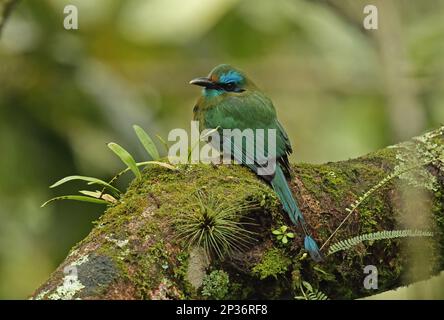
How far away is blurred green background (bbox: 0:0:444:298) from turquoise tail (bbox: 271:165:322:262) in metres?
1.48

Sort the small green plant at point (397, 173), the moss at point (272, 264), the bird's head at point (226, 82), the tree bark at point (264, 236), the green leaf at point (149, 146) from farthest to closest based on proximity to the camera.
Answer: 1. the bird's head at point (226, 82)
2. the green leaf at point (149, 146)
3. the small green plant at point (397, 173)
4. the moss at point (272, 264)
5. the tree bark at point (264, 236)

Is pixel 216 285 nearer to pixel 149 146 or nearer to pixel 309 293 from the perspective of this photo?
pixel 309 293

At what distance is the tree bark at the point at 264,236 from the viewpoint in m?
2.36

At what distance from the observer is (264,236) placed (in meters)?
2.68

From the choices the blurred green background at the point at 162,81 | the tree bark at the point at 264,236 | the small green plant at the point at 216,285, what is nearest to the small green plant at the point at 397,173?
the tree bark at the point at 264,236

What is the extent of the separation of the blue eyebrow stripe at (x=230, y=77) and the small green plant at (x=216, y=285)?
2.26m

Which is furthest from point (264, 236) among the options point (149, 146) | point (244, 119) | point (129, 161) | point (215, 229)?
point (244, 119)

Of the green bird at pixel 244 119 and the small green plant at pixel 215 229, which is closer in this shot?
the small green plant at pixel 215 229

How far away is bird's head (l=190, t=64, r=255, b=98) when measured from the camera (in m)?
4.61

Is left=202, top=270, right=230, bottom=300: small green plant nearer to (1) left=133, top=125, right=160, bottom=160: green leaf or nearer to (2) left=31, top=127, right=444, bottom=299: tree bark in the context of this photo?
(2) left=31, top=127, right=444, bottom=299: tree bark

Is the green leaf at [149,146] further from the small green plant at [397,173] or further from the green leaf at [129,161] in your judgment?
the small green plant at [397,173]

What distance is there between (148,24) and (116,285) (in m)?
4.02

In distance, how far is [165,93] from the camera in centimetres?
639
